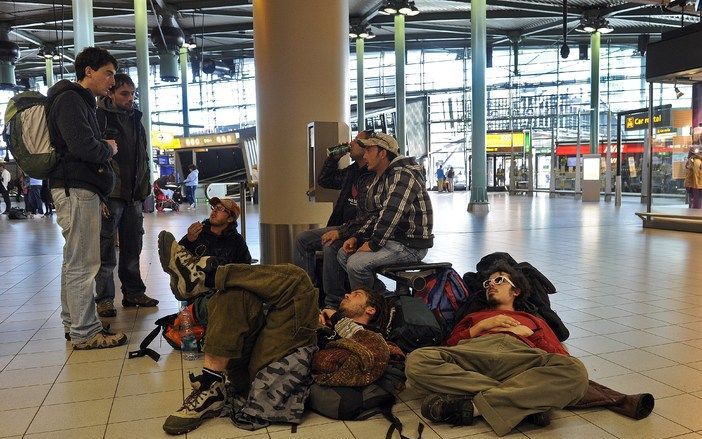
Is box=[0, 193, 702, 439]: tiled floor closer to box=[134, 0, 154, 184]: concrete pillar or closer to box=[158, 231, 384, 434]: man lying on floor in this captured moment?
box=[158, 231, 384, 434]: man lying on floor

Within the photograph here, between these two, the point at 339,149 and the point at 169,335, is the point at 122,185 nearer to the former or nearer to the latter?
the point at 169,335

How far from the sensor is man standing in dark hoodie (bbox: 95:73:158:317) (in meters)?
4.50

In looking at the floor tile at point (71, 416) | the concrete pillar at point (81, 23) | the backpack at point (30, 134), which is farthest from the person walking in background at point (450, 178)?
the floor tile at point (71, 416)

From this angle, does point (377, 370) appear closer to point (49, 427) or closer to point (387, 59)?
point (49, 427)

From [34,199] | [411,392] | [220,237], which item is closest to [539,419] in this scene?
[411,392]

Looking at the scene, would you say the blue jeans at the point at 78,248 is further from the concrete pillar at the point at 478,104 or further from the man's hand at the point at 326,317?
the concrete pillar at the point at 478,104

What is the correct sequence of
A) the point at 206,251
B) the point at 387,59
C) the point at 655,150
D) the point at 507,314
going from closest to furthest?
the point at 507,314, the point at 206,251, the point at 655,150, the point at 387,59

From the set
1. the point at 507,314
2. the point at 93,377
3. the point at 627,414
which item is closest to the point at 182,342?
the point at 93,377

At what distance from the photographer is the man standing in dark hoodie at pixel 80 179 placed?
3480 mm

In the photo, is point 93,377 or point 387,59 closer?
point 93,377

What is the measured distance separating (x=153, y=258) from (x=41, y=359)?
14.7ft

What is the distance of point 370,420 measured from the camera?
2.61 metres

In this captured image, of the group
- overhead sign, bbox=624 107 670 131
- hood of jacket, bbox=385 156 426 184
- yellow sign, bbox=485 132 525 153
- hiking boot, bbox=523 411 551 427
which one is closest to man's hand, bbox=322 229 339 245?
hood of jacket, bbox=385 156 426 184

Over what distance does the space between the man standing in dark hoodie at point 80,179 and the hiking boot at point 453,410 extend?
7.58ft
